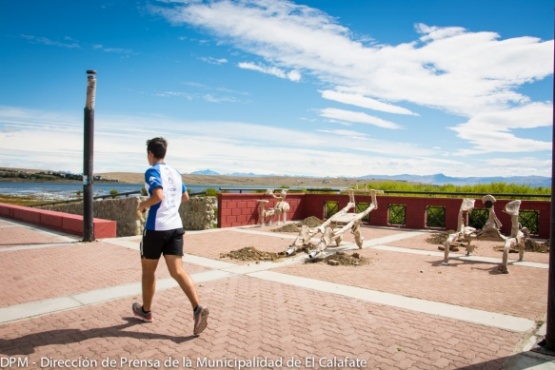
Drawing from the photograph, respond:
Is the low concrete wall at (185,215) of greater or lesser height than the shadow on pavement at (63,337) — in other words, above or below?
above

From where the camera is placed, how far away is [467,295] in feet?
20.0

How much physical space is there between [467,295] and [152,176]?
191 inches

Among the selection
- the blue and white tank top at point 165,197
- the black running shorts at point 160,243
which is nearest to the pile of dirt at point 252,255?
the black running shorts at point 160,243

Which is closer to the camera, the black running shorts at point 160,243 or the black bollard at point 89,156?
the black running shorts at point 160,243

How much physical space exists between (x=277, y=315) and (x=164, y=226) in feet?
6.00

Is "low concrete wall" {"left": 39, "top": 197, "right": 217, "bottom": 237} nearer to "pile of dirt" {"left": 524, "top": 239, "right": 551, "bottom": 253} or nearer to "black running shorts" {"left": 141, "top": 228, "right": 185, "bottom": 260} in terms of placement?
"pile of dirt" {"left": 524, "top": 239, "right": 551, "bottom": 253}

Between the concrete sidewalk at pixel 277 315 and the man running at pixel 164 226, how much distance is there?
0.52 metres

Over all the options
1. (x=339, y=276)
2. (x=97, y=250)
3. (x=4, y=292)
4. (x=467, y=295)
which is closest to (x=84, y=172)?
(x=97, y=250)

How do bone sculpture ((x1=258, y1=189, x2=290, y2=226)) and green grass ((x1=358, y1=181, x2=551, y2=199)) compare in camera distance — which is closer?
bone sculpture ((x1=258, y1=189, x2=290, y2=226))

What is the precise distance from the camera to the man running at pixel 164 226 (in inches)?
163

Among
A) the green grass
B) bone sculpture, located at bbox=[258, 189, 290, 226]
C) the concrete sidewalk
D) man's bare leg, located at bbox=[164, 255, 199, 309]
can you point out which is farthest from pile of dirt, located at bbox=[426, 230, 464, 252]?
man's bare leg, located at bbox=[164, 255, 199, 309]

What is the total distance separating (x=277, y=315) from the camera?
16.4ft

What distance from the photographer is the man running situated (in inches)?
163

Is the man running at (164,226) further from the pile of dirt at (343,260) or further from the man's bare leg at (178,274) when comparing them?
the pile of dirt at (343,260)
